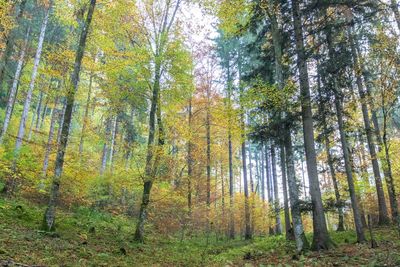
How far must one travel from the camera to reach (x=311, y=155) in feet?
33.6

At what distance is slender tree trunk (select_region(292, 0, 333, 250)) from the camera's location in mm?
9453

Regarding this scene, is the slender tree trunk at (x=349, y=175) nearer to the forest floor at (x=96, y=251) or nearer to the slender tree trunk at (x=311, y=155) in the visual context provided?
the forest floor at (x=96, y=251)

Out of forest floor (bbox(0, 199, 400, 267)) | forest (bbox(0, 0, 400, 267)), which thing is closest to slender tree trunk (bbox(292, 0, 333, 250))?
forest (bbox(0, 0, 400, 267))

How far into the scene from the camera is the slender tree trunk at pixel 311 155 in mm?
9453

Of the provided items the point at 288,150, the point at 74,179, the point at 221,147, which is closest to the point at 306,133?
the point at 288,150

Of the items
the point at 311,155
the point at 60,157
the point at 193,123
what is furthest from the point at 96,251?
the point at 193,123

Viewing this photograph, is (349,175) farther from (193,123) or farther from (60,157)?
(193,123)

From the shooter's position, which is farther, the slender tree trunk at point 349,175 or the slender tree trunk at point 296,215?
the slender tree trunk at point 349,175

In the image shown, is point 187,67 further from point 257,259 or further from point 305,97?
point 257,259

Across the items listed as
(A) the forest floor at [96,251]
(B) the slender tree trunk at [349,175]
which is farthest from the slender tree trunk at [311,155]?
(B) the slender tree trunk at [349,175]

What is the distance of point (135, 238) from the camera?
12.5 m

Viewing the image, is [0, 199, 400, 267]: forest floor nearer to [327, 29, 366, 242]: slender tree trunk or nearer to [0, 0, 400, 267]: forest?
[0, 0, 400, 267]: forest

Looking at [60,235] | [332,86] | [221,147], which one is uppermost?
[221,147]

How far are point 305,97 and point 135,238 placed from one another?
355 inches
